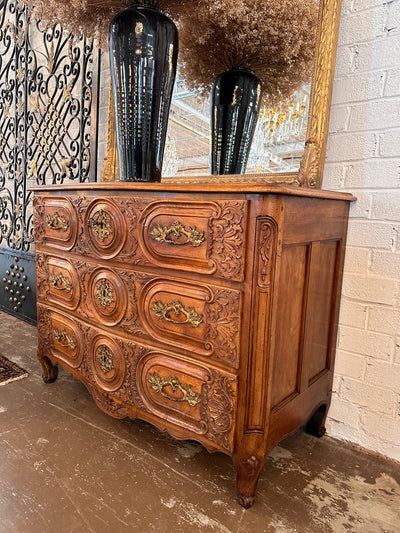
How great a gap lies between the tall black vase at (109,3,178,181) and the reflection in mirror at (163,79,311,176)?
246mm

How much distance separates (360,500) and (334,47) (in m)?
1.65

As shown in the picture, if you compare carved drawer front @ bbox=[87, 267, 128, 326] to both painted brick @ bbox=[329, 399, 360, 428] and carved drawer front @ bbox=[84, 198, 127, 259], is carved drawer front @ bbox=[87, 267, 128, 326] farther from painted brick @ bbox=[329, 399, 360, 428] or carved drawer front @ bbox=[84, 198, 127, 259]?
painted brick @ bbox=[329, 399, 360, 428]

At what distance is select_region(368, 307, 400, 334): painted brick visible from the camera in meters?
1.45

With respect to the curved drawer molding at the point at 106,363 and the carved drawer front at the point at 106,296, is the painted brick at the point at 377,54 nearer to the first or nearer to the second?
the carved drawer front at the point at 106,296

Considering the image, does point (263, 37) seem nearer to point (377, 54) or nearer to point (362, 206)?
point (377, 54)

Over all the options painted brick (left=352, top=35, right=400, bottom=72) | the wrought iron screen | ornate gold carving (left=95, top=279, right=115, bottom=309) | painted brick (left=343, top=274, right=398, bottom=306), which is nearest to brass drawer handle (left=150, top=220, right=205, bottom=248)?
ornate gold carving (left=95, top=279, right=115, bottom=309)

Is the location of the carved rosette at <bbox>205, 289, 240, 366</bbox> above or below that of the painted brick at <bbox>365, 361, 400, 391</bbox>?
above

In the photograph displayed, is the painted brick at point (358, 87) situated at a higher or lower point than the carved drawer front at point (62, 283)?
higher

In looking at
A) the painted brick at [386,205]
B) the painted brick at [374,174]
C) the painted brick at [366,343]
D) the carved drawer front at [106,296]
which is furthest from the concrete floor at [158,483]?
the painted brick at [374,174]

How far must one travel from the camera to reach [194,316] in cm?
124

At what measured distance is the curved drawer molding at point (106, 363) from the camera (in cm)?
150

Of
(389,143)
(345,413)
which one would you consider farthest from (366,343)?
(389,143)

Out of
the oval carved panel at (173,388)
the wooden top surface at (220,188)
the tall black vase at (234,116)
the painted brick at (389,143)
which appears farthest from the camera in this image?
the tall black vase at (234,116)

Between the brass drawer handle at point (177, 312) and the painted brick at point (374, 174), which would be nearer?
the brass drawer handle at point (177, 312)
